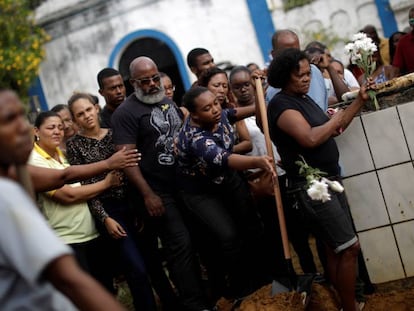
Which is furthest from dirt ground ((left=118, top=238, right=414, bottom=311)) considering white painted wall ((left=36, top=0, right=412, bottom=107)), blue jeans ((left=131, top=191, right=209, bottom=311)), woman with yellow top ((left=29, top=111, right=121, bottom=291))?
white painted wall ((left=36, top=0, right=412, bottom=107))

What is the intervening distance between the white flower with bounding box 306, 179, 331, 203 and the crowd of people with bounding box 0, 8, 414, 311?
26 cm

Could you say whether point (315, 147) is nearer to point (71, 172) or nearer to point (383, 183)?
point (383, 183)

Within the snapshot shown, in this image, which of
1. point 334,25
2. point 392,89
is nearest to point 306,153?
point 392,89

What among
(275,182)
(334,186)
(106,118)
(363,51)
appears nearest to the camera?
(334,186)

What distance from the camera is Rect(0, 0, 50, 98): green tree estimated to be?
12.7 meters

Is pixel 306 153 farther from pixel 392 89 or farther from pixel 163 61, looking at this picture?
pixel 163 61

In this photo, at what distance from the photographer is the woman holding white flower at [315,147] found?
164 inches

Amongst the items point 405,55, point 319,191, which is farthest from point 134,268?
point 405,55

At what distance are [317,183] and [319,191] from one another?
0.05m

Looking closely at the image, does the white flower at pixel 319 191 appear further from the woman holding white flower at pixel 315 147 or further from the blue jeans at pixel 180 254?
the blue jeans at pixel 180 254

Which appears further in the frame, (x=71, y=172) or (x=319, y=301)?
(x=319, y=301)

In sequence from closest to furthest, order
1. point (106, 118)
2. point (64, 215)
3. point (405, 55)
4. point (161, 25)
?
point (64, 215)
point (106, 118)
point (405, 55)
point (161, 25)

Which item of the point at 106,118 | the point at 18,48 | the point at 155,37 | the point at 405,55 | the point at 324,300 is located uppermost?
the point at 18,48

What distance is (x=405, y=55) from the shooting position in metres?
7.21
